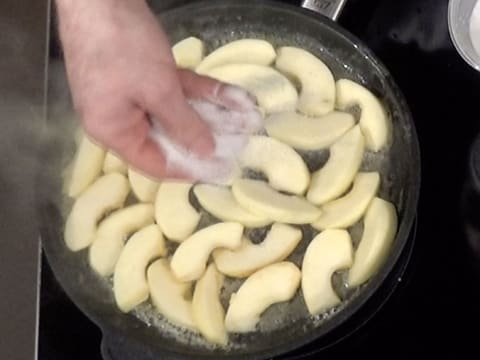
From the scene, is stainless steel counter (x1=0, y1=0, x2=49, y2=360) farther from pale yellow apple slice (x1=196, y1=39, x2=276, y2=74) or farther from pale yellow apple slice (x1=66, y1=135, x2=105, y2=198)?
pale yellow apple slice (x1=196, y1=39, x2=276, y2=74)

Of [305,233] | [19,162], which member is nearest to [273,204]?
[305,233]

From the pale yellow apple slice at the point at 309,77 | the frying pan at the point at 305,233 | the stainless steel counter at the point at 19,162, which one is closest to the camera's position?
the frying pan at the point at 305,233

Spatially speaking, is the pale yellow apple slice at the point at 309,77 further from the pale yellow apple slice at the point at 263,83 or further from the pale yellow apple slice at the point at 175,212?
the pale yellow apple slice at the point at 175,212

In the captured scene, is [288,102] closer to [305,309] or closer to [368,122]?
[368,122]

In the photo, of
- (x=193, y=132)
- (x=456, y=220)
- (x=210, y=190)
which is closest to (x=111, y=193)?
(x=210, y=190)

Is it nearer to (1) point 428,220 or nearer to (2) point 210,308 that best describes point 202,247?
(2) point 210,308

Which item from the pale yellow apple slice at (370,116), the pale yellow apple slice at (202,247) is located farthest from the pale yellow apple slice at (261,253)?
the pale yellow apple slice at (370,116)
